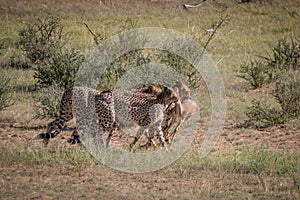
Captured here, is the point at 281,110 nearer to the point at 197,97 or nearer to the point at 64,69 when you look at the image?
the point at 197,97

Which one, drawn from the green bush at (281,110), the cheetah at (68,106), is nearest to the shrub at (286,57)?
the green bush at (281,110)

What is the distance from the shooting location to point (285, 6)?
81.0 feet

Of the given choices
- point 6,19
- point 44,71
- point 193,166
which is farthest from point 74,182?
point 6,19

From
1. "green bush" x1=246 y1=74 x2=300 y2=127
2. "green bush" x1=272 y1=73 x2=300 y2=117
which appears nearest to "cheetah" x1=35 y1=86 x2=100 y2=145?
"green bush" x1=246 y1=74 x2=300 y2=127

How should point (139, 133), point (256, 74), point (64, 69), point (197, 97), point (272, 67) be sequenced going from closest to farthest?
1. point (139, 133)
2. point (64, 69)
3. point (197, 97)
4. point (256, 74)
5. point (272, 67)

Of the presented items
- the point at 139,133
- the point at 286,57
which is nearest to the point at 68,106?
the point at 139,133

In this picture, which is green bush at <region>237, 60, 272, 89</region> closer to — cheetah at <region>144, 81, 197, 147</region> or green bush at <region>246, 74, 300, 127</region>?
green bush at <region>246, 74, 300, 127</region>

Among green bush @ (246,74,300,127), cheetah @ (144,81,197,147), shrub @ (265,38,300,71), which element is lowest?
shrub @ (265,38,300,71)

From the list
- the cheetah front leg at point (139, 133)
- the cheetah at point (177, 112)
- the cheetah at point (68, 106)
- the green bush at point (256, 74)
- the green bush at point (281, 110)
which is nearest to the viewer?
the cheetah front leg at point (139, 133)

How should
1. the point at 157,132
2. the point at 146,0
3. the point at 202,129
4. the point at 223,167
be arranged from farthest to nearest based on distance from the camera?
the point at 146,0 → the point at 202,129 → the point at 157,132 → the point at 223,167

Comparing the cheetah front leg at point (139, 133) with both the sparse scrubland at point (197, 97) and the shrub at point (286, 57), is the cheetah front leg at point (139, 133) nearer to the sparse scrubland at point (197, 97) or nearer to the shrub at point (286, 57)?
the sparse scrubland at point (197, 97)

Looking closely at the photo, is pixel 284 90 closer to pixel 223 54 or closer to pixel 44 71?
pixel 44 71

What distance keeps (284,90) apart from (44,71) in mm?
4945

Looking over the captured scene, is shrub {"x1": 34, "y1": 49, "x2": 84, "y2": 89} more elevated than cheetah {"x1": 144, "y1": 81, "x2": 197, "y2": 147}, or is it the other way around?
cheetah {"x1": 144, "y1": 81, "x2": 197, "y2": 147}
